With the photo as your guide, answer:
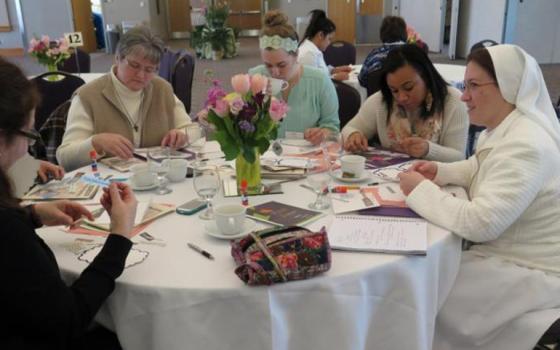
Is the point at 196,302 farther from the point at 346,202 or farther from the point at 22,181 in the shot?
the point at 22,181

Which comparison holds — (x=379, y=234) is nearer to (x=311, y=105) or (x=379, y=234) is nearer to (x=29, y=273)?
(x=29, y=273)

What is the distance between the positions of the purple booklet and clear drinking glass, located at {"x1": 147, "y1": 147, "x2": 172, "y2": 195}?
28.7 inches

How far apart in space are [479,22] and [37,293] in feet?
33.9

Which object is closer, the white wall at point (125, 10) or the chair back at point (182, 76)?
the chair back at point (182, 76)

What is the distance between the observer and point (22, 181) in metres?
1.93

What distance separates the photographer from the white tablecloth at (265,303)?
1.20 metres

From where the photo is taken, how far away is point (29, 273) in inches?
42.1

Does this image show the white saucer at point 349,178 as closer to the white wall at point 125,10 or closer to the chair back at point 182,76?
the chair back at point 182,76

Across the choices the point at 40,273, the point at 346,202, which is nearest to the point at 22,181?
the point at 40,273

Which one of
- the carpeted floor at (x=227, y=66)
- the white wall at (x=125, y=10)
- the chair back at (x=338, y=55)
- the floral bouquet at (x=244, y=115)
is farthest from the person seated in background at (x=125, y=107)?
the white wall at (x=125, y=10)

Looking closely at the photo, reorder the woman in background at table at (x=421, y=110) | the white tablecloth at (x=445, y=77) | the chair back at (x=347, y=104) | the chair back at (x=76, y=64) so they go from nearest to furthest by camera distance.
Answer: the woman in background at table at (x=421, y=110) → the chair back at (x=347, y=104) → the white tablecloth at (x=445, y=77) → the chair back at (x=76, y=64)

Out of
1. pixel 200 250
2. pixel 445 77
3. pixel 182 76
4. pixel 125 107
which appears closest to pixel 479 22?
pixel 445 77

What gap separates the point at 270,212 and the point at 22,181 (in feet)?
3.38

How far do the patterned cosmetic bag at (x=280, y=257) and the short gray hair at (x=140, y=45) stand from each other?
58.3 inches
